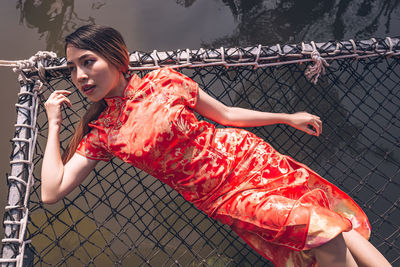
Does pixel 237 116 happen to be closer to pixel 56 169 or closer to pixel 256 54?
pixel 256 54

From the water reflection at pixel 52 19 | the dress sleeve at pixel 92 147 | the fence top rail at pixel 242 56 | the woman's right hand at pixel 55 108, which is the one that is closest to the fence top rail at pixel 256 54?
the fence top rail at pixel 242 56

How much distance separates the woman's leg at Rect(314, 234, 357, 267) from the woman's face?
792 millimetres

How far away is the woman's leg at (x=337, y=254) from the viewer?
2.64ft

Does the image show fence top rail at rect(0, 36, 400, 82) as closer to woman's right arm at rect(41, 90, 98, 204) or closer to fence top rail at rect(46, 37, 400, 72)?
fence top rail at rect(46, 37, 400, 72)

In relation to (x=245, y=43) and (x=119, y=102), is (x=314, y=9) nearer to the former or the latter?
(x=245, y=43)

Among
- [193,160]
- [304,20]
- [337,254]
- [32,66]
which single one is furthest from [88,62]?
[304,20]

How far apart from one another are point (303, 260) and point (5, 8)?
2093mm

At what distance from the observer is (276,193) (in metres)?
0.92

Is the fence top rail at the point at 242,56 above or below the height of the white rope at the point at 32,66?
below

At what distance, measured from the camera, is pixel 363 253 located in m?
0.85

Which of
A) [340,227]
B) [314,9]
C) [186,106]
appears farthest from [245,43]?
[340,227]

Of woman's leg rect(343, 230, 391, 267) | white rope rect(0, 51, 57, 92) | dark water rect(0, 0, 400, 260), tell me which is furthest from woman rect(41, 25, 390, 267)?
dark water rect(0, 0, 400, 260)

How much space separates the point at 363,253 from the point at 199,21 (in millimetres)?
1547

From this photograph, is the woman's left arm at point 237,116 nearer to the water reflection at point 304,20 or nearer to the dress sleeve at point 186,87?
the dress sleeve at point 186,87
